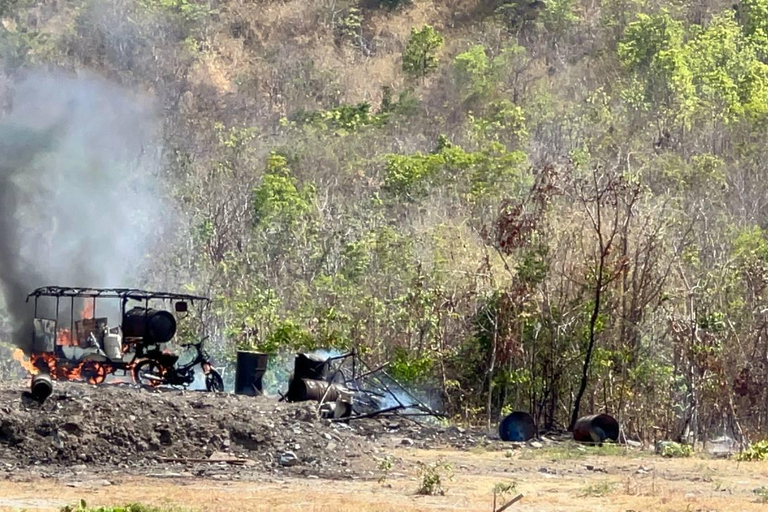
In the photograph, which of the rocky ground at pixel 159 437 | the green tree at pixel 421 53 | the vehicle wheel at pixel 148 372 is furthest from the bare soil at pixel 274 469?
the green tree at pixel 421 53

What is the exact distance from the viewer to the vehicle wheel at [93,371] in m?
25.9

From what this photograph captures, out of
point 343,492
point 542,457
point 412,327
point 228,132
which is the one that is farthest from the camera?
point 228,132

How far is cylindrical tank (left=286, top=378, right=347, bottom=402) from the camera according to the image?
78.1 ft

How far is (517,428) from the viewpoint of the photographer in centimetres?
2414

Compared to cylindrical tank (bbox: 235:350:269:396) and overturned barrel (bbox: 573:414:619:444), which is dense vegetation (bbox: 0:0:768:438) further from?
cylindrical tank (bbox: 235:350:269:396)

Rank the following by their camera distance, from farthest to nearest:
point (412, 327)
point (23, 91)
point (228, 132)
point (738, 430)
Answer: point (228, 132) → point (23, 91) → point (412, 327) → point (738, 430)

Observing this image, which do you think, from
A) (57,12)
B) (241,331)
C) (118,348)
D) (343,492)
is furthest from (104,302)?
(57,12)

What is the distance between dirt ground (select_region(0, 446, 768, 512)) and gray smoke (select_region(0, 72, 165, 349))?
1620 cm

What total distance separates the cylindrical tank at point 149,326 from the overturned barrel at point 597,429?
761 centimetres

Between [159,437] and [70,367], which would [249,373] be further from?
[159,437]

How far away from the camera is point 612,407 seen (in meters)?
26.0

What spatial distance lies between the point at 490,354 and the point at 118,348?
22.6ft

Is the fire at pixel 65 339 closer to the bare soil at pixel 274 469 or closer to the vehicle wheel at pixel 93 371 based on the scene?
the vehicle wheel at pixel 93 371

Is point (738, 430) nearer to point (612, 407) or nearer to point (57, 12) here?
point (612, 407)
